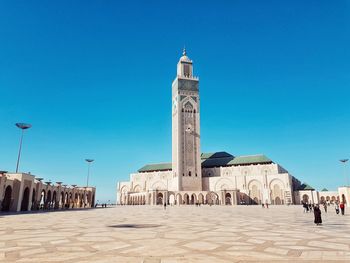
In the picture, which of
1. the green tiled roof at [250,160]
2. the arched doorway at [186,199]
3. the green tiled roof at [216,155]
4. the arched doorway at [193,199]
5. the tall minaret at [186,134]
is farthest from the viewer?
the green tiled roof at [216,155]

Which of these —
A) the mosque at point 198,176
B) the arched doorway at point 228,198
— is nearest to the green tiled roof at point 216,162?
the mosque at point 198,176

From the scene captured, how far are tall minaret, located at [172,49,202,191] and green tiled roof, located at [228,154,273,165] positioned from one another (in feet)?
39.8

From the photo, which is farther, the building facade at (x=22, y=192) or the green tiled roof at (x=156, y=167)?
the green tiled roof at (x=156, y=167)

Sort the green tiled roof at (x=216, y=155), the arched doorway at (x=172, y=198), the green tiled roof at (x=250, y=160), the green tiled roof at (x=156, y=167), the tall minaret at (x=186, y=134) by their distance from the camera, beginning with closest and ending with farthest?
the arched doorway at (x=172, y=198) → the tall minaret at (x=186, y=134) → the green tiled roof at (x=250, y=160) → the green tiled roof at (x=216, y=155) → the green tiled roof at (x=156, y=167)

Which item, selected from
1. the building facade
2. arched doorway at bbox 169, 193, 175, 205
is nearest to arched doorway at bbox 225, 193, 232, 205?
arched doorway at bbox 169, 193, 175, 205

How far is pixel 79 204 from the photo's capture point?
51656 millimetres

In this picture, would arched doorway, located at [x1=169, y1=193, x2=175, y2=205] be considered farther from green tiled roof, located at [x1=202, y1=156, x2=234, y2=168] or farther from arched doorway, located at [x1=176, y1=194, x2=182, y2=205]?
green tiled roof, located at [x1=202, y1=156, x2=234, y2=168]

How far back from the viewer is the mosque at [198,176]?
230 ft

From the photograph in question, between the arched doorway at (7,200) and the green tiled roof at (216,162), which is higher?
the green tiled roof at (216,162)

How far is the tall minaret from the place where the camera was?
7606 centimetres

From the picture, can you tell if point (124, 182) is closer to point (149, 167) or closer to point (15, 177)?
point (149, 167)

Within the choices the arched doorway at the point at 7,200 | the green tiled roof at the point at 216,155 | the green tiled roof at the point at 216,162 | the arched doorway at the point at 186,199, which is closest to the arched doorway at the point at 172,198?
the arched doorway at the point at 186,199

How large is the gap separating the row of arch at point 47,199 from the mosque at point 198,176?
20381mm

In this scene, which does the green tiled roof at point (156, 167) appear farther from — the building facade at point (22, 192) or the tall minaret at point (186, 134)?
the building facade at point (22, 192)
